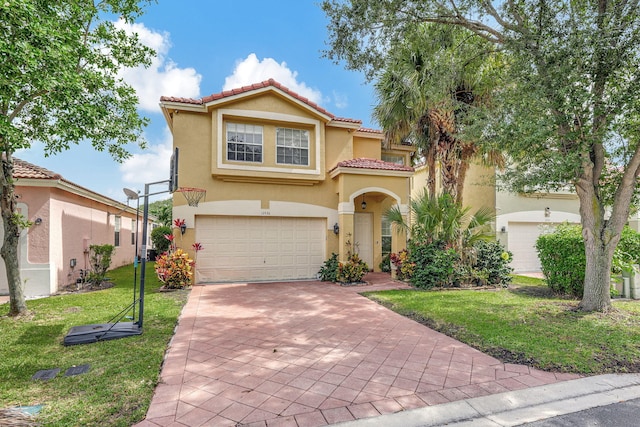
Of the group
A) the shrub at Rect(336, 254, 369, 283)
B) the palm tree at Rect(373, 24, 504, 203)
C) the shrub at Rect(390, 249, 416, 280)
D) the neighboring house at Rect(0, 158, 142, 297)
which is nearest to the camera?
the palm tree at Rect(373, 24, 504, 203)

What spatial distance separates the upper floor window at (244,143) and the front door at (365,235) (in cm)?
539

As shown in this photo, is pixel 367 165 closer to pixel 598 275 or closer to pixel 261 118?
pixel 261 118

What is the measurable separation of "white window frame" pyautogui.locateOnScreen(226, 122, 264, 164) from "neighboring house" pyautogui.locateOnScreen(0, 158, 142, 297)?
5540 mm

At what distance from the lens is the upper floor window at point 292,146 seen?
41.7 feet

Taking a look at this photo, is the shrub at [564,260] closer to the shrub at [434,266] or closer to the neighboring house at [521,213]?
the shrub at [434,266]

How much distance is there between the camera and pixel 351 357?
4973 millimetres

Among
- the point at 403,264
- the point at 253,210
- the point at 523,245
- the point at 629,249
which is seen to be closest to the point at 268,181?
the point at 253,210

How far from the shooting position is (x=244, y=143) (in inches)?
484

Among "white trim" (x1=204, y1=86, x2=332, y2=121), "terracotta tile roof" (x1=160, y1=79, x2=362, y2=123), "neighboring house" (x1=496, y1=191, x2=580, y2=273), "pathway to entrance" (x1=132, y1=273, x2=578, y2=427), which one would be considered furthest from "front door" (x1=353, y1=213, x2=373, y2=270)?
"pathway to entrance" (x1=132, y1=273, x2=578, y2=427)

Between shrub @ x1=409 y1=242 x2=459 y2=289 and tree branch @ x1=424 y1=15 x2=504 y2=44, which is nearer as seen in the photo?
tree branch @ x1=424 y1=15 x2=504 y2=44

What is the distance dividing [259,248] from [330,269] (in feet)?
9.53

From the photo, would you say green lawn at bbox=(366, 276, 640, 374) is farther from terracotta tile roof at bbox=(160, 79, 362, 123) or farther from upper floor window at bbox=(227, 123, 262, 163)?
terracotta tile roof at bbox=(160, 79, 362, 123)

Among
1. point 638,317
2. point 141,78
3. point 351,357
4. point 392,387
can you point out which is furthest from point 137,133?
point 638,317

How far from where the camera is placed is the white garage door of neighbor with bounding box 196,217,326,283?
39.2 feet
